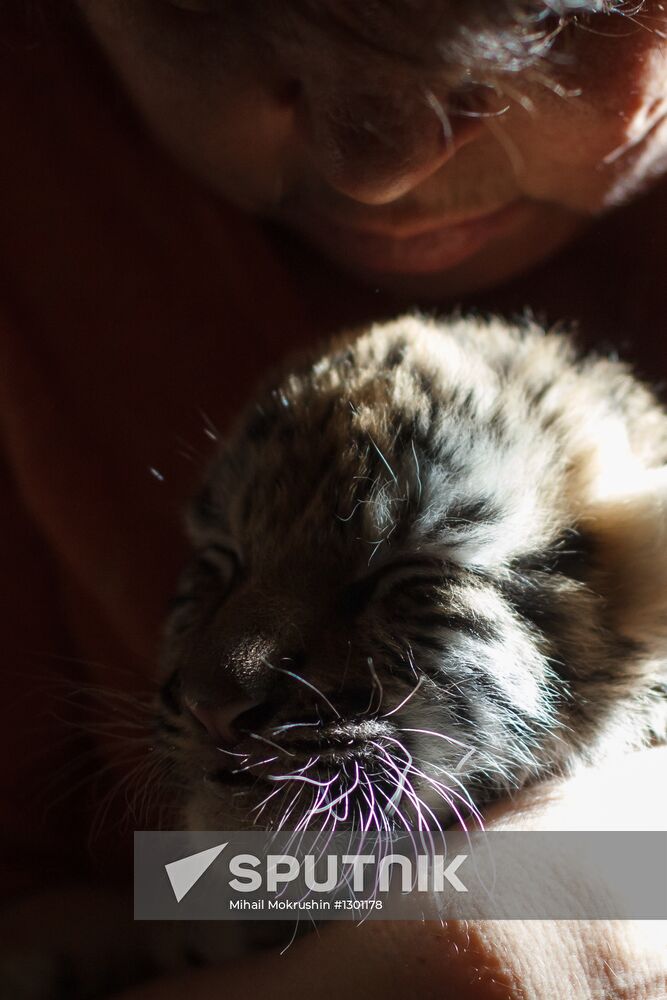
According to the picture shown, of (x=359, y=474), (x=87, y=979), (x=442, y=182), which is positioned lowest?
(x=87, y=979)

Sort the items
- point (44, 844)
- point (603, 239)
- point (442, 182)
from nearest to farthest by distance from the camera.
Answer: point (442, 182)
point (44, 844)
point (603, 239)

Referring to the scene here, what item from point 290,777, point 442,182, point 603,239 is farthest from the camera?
point 603,239

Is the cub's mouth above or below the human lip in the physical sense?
below

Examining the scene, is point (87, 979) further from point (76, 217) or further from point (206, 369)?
point (76, 217)

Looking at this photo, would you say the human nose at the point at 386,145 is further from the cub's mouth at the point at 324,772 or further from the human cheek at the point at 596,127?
the cub's mouth at the point at 324,772

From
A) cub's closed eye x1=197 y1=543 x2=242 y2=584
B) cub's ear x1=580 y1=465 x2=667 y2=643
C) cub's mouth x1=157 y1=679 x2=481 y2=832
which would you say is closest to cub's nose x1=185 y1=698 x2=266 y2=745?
cub's mouth x1=157 y1=679 x2=481 y2=832

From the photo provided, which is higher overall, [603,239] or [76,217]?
[603,239]

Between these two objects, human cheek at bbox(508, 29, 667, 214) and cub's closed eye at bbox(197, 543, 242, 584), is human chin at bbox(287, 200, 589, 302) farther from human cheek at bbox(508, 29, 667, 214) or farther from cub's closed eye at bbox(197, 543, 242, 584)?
cub's closed eye at bbox(197, 543, 242, 584)

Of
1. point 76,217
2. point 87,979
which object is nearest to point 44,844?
point 87,979

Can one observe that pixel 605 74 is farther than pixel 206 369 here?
No
